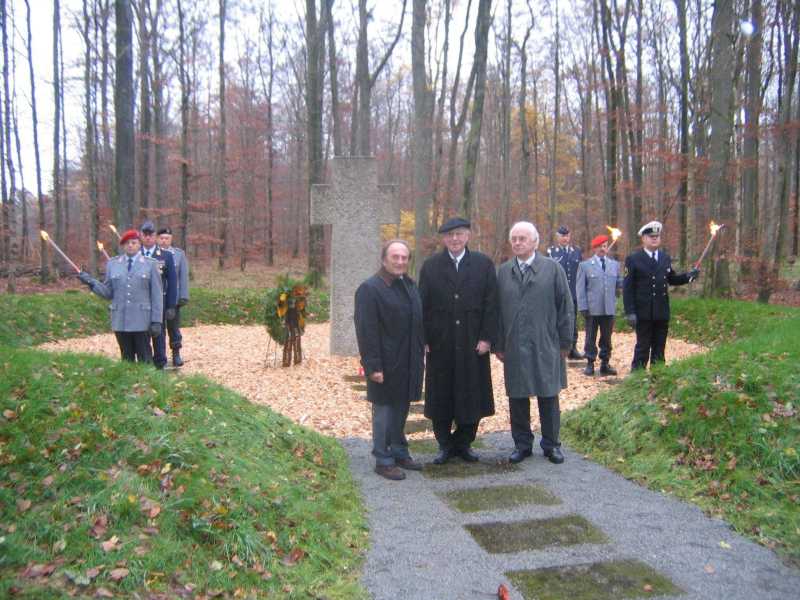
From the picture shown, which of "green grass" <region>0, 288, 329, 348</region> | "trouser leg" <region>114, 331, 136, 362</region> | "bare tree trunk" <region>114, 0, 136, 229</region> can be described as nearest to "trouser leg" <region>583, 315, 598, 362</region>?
"trouser leg" <region>114, 331, 136, 362</region>

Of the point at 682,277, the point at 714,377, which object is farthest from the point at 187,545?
the point at 682,277

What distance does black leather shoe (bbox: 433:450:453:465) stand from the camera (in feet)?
18.8

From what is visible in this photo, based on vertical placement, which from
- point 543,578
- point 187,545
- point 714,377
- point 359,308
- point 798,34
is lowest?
point 543,578

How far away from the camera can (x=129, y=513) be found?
357cm

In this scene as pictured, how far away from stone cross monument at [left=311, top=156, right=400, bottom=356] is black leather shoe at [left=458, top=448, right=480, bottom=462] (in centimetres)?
537

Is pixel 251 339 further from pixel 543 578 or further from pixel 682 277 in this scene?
pixel 543 578

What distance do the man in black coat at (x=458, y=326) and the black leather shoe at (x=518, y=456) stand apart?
1.49ft

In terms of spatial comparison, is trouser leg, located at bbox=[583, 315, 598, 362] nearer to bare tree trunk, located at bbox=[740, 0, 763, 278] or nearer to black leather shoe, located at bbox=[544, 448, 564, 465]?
black leather shoe, located at bbox=[544, 448, 564, 465]

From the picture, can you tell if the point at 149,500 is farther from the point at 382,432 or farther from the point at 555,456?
the point at 555,456

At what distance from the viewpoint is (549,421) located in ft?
18.9

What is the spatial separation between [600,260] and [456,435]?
5.20 meters

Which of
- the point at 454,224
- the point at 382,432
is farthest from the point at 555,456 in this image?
the point at 454,224

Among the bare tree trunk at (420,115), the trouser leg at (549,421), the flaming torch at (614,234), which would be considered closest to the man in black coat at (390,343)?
the trouser leg at (549,421)

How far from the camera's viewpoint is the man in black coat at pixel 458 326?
18.0 feet
